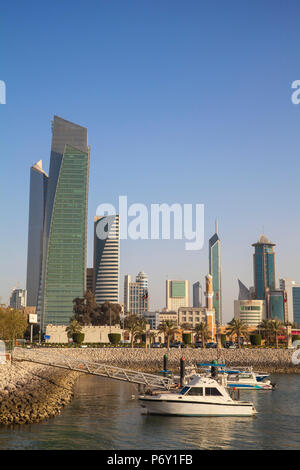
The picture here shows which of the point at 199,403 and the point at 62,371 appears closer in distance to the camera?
the point at 199,403

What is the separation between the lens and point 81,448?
1119 inches

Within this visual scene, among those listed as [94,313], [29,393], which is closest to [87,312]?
[94,313]

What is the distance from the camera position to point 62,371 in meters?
66.9

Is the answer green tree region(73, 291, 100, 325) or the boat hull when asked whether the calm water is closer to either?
the boat hull

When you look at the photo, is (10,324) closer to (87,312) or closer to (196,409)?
(196,409)

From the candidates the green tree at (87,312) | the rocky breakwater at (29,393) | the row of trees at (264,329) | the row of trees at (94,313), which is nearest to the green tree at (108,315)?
the row of trees at (94,313)

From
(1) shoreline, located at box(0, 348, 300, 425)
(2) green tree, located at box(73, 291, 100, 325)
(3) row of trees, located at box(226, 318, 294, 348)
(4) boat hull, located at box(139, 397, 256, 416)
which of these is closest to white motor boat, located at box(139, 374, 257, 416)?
(4) boat hull, located at box(139, 397, 256, 416)

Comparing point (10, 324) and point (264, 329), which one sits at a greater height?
point (10, 324)

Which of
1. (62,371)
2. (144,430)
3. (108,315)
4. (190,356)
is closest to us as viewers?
(144,430)

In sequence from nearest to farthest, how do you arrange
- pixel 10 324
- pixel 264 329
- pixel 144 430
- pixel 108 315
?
pixel 144 430 → pixel 10 324 → pixel 264 329 → pixel 108 315

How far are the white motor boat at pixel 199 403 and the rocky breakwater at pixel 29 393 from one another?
27.9 feet

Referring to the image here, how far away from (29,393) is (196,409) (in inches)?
574

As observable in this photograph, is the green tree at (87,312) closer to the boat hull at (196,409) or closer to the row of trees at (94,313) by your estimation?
the row of trees at (94,313)
